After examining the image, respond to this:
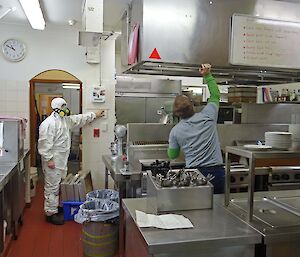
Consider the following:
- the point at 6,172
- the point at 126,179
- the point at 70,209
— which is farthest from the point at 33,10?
the point at 70,209

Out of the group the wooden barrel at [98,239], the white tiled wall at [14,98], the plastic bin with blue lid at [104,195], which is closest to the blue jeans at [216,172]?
the wooden barrel at [98,239]

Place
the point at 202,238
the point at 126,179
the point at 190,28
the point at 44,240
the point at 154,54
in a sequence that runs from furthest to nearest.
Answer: the point at 44,240 → the point at 126,179 → the point at 190,28 → the point at 154,54 → the point at 202,238

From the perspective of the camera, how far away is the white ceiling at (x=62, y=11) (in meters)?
4.05

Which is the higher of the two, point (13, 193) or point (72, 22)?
point (72, 22)

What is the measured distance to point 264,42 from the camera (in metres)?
2.46

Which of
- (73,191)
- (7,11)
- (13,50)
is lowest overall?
(73,191)

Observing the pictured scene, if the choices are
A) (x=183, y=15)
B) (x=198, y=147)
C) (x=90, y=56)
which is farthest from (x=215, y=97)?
(x=90, y=56)

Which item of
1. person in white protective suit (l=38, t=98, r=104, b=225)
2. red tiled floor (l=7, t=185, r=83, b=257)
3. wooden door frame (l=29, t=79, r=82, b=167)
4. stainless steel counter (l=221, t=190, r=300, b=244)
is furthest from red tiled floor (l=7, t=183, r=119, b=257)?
stainless steel counter (l=221, t=190, r=300, b=244)

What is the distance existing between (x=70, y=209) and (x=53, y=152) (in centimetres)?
80

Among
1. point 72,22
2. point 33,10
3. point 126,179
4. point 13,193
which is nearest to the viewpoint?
point 126,179

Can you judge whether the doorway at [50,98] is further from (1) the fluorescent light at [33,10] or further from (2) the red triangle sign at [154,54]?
(2) the red triangle sign at [154,54]

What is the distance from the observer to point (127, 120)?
18.4 feet

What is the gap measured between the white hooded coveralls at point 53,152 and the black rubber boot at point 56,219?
0.05m

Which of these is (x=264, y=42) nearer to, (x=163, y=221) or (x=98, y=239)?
(x=163, y=221)
